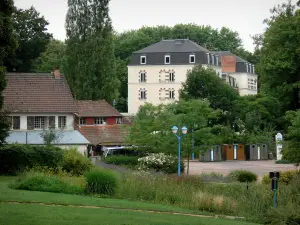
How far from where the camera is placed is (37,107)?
2598 inches

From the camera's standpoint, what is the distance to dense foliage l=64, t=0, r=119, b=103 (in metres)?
84.5

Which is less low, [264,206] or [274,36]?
[274,36]

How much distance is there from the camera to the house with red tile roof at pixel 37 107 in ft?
215

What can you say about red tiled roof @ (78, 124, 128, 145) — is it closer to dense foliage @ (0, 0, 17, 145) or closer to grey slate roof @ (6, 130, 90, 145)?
grey slate roof @ (6, 130, 90, 145)

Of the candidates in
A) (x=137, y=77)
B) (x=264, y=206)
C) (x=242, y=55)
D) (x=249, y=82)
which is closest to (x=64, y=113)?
(x=264, y=206)

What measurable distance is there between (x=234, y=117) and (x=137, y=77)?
29924 mm

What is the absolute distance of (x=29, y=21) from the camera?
247ft

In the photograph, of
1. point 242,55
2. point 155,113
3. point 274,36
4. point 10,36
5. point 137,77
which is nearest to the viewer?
point 10,36

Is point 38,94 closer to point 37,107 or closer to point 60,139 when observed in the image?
point 37,107

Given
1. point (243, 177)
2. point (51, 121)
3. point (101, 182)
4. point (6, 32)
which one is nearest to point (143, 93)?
point (51, 121)

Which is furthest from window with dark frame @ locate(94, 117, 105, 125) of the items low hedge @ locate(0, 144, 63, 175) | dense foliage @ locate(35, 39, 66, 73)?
low hedge @ locate(0, 144, 63, 175)

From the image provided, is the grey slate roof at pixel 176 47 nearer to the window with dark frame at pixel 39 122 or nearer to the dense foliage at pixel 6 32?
the window with dark frame at pixel 39 122

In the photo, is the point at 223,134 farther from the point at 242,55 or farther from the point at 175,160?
the point at 242,55

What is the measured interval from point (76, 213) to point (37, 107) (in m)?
43.6
